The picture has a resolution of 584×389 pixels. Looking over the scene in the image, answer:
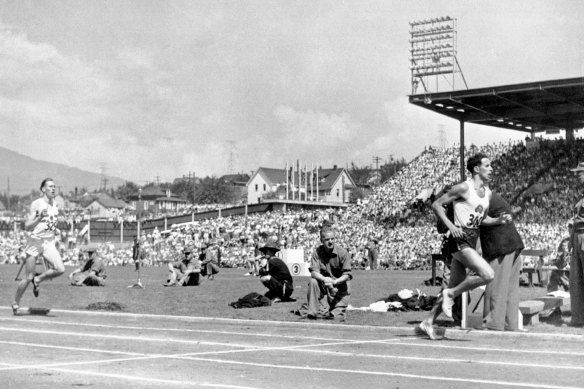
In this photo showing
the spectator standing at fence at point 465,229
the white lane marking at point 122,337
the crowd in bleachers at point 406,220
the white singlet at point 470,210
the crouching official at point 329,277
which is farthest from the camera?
the crowd in bleachers at point 406,220

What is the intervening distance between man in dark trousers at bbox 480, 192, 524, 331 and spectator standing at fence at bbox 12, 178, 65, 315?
7.17m

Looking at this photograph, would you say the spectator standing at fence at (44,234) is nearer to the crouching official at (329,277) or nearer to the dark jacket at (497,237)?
the crouching official at (329,277)

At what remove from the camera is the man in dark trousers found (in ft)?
40.2

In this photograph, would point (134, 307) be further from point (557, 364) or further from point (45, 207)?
point (557, 364)

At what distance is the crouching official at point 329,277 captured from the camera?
14.6m

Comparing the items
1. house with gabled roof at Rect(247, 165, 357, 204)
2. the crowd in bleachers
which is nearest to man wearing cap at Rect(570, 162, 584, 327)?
the crowd in bleachers

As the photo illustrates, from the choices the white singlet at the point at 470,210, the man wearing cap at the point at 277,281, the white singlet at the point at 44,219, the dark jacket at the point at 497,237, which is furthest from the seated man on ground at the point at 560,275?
the white singlet at the point at 44,219

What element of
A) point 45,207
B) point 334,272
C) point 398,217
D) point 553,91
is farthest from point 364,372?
point 398,217

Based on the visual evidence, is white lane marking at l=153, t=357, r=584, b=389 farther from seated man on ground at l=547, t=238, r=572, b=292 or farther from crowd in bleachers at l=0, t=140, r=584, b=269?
crowd in bleachers at l=0, t=140, r=584, b=269

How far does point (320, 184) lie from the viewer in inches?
5837

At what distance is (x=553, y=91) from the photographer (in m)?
48.7

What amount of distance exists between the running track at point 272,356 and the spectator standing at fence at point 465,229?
61 centimetres

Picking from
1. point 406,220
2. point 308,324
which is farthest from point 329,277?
point 406,220

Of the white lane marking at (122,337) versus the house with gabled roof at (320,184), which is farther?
the house with gabled roof at (320,184)
